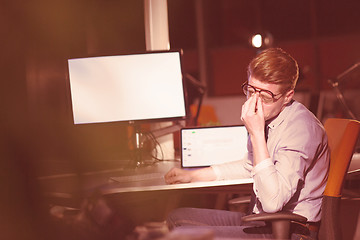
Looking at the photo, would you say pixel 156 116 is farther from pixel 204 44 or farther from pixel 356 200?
pixel 204 44

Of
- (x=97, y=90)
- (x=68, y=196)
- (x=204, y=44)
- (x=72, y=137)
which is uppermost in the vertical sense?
(x=204, y=44)

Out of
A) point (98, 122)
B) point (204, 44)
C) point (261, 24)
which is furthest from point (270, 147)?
point (261, 24)

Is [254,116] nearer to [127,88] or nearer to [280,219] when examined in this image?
[280,219]

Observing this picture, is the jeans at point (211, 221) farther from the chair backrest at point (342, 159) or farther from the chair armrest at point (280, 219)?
the chair backrest at point (342, 159)

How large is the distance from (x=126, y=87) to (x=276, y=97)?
1.02 metres

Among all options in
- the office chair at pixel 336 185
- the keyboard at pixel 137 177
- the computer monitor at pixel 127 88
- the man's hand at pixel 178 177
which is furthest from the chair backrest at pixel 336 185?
the computer monitor at pixel 127 88

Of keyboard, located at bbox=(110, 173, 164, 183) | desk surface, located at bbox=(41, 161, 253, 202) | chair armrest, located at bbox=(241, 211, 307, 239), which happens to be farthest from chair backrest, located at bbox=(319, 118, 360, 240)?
keyboard, located at bbox=(110, 173, 164, 183)

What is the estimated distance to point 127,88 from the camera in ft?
8.14

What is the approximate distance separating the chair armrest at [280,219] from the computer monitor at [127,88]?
1051 millimetres

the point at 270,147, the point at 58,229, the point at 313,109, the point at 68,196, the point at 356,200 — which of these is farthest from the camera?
the point at 313,109

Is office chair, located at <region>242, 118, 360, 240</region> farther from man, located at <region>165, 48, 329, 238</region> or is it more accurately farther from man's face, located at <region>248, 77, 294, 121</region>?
man's face, located at <region>248, 77, 294, 121</region>

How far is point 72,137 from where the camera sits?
2.65m

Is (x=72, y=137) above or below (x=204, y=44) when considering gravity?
below

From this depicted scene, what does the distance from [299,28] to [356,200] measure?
7145mm
